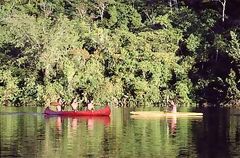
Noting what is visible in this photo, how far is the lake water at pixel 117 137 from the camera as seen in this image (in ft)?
93.1

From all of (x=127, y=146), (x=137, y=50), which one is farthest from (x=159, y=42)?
(x=127, y=146)

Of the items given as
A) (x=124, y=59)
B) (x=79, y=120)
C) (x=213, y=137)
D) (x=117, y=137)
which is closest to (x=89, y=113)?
(x=79, y=120)

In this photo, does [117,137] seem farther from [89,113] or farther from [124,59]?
[124,59]

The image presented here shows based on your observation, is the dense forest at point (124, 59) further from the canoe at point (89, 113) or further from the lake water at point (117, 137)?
the lake water at point (117, 137)

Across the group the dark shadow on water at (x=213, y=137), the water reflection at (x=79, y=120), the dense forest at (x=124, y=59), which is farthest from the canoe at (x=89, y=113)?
the dense forest at (x=124, y=59)

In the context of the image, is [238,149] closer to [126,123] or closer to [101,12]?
[126,123]

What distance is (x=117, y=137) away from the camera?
34.3 meters

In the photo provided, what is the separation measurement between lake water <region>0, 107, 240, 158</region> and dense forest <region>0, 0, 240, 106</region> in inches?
739

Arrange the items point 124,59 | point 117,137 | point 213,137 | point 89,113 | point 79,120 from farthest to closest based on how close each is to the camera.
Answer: point 124,59, point 89,113, point 79,120, point 213,137, point 117,137

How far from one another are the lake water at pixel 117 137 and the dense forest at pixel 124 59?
18762 millimetres

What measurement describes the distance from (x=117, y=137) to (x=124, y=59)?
119ft

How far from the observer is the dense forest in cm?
6756

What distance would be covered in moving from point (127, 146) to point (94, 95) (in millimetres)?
33695

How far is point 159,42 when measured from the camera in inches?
2849
